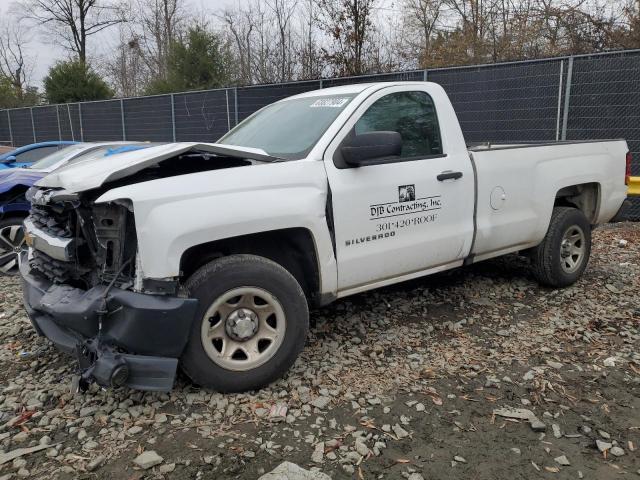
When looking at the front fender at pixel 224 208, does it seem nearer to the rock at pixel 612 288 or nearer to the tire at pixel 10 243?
the rock at pixel 612 288

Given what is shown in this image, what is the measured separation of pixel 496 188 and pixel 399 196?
1.17 meters

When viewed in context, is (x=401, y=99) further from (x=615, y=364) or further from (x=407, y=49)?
(x=407, y=49)

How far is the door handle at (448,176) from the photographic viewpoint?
4125 mm

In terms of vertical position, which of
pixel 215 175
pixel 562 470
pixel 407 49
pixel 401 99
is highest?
pixel 407 49

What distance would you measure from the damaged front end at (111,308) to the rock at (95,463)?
0.37 m

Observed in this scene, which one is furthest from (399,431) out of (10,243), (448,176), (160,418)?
(10,243)

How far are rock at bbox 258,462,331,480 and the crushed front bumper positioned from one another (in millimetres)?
797

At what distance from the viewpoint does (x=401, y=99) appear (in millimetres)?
4223

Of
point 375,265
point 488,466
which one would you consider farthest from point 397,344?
point 488,466

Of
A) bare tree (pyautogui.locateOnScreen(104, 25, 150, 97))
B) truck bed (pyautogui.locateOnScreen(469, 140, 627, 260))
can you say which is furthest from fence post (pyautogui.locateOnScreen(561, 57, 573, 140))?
bare tree (pyautogui.locateOnScreen(104, 25, 150, 97))

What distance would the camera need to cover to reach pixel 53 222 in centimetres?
352

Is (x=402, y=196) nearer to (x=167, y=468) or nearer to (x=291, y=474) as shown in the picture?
(x=291, y=474)

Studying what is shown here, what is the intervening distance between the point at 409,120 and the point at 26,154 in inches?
306

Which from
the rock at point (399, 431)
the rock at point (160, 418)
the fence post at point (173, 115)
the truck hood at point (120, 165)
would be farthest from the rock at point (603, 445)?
the fence post at point (173, 115)
